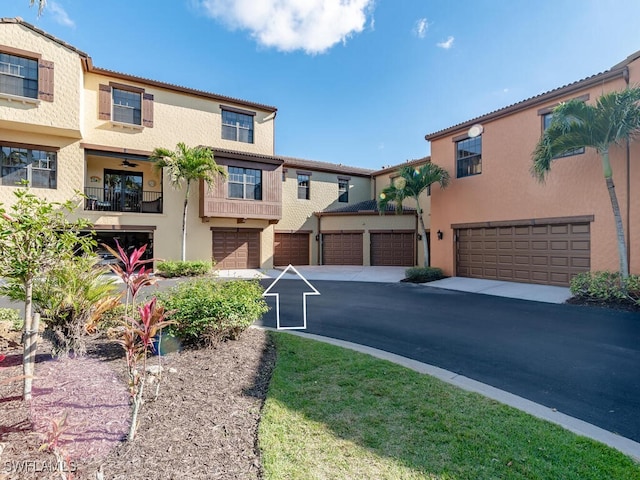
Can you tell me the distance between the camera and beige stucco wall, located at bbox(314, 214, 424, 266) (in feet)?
70.3

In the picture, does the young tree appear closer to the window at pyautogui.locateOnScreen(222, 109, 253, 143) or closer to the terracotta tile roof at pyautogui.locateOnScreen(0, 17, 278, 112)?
the terracotta tile roof at pyautogui.locateOnScreen(0, 17, 278, 112)

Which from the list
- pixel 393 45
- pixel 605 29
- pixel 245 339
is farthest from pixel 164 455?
pixel 393 45

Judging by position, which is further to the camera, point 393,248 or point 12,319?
point 393,248

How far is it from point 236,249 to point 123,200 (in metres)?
6.43

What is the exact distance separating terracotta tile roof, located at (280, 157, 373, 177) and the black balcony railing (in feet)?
28.0

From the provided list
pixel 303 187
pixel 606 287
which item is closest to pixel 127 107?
pixel 303 187

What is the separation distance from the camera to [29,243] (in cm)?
305

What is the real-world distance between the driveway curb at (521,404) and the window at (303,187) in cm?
1797

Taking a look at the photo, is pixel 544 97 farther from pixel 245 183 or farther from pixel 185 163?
pixel 185 163

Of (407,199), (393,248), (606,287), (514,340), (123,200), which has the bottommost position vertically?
(514,340)

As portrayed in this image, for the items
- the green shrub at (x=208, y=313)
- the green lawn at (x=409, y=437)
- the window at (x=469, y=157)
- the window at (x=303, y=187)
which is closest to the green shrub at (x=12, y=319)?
the green shrub at (x=208, y=313)

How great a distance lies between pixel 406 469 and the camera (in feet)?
8.07

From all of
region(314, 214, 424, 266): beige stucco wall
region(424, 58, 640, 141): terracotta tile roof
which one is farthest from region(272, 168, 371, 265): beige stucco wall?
region(424, 58, 640, 141): terracotta tile roof

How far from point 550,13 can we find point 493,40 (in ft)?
5.79
